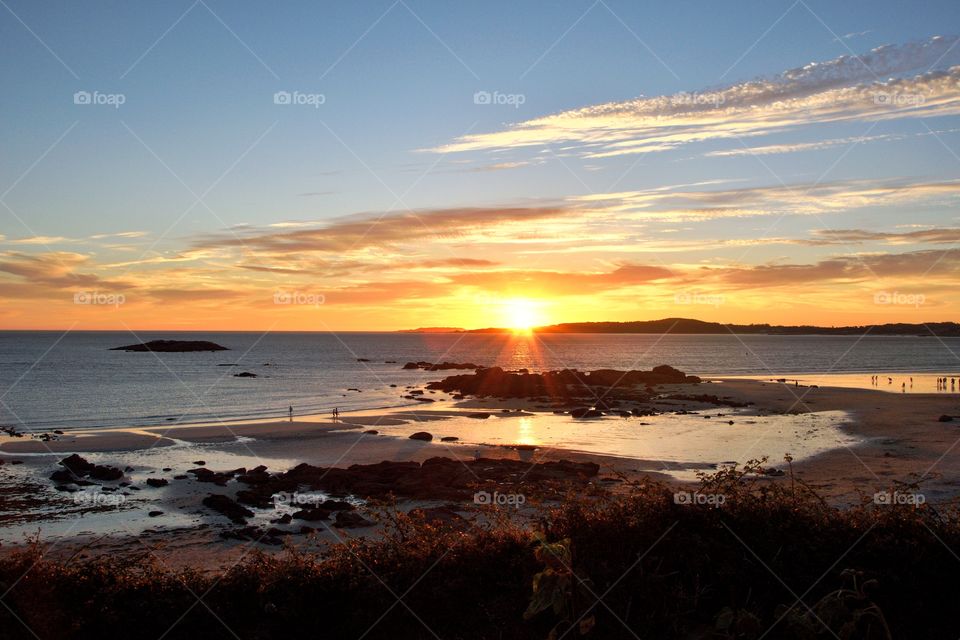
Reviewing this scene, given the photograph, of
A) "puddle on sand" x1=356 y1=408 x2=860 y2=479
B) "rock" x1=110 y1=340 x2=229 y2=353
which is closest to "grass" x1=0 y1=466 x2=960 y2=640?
"puddle on sand" x1=356 y1=408 x2=860 y2=479

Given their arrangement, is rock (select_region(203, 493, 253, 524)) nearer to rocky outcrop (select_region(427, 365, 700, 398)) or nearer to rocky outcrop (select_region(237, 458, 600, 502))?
rocky outcrop (select_region(237, 458, 600, 502))

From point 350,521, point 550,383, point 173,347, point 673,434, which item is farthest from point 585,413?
point 173,347

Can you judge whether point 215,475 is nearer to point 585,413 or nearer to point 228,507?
point 228,507

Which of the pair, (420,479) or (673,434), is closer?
(420,479)

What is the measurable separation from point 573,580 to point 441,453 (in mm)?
25505

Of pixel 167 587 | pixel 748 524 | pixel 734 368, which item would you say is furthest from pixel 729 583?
pixel 734 368

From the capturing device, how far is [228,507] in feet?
69.6

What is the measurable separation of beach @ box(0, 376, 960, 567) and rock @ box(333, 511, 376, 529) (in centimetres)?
30

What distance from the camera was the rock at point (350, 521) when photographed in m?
18.9

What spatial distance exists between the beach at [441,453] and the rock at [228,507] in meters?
0.28

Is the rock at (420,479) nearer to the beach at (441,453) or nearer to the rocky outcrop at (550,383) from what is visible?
the beach at (441,453)

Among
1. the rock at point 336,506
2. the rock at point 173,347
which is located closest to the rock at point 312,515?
the rock at point 336,506

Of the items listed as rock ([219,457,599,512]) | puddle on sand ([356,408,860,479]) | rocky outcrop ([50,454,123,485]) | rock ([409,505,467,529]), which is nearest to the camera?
rock ([409,505,467,529])

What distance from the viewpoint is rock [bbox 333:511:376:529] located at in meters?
18.9
